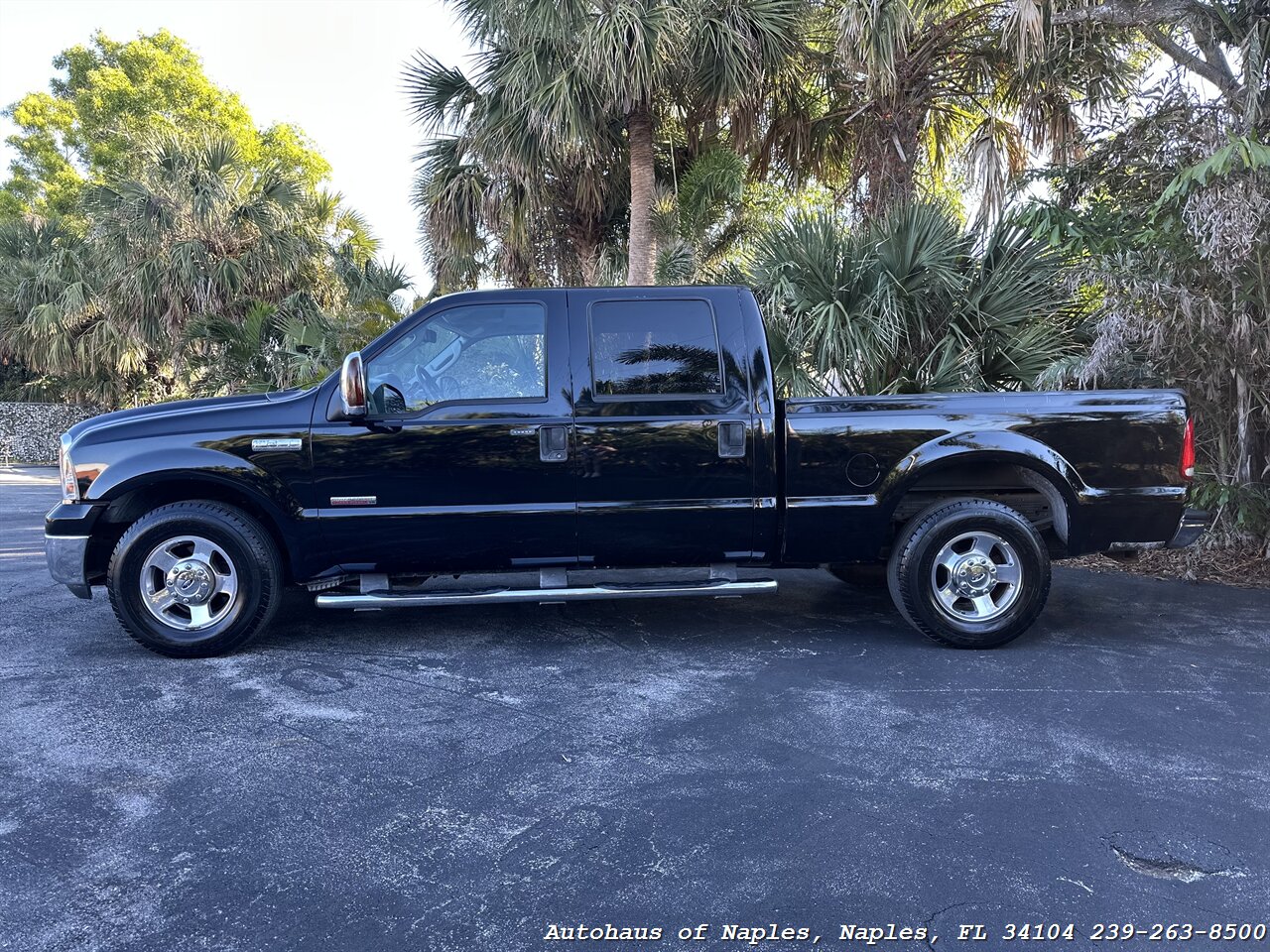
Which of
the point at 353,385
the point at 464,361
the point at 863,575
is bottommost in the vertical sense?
the point at 863,575

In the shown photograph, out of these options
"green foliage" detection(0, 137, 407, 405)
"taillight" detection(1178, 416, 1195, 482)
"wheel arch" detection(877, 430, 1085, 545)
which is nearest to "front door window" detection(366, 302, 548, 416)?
"wheel arch" detection(877, 430, 1085, 545)

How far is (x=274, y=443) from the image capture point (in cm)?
506

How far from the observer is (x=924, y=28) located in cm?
1088

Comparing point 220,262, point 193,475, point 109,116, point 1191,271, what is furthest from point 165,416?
point 109,116

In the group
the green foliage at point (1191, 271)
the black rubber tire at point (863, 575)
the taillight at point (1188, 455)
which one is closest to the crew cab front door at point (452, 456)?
the black rubber tire at point (863, 575)

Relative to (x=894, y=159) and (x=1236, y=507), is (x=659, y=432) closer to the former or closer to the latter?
(x=1236, y=507)

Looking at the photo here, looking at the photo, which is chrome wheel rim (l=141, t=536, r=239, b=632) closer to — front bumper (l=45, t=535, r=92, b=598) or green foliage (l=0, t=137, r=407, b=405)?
front bumper (l=45, t=535, r=92, b=598)

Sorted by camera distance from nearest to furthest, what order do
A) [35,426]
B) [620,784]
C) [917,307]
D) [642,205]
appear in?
[620,784]
[917,307]
[642,205]
[35,426]

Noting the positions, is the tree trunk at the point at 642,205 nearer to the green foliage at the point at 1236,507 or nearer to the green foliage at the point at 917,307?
the green foliage at the point at 917,307

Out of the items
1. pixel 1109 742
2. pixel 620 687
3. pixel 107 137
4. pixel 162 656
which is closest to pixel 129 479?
pixel 162 656

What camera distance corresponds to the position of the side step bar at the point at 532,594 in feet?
16.7

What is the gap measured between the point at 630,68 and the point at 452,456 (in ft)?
23.7

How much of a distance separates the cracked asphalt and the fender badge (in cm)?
115

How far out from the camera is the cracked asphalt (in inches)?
105
